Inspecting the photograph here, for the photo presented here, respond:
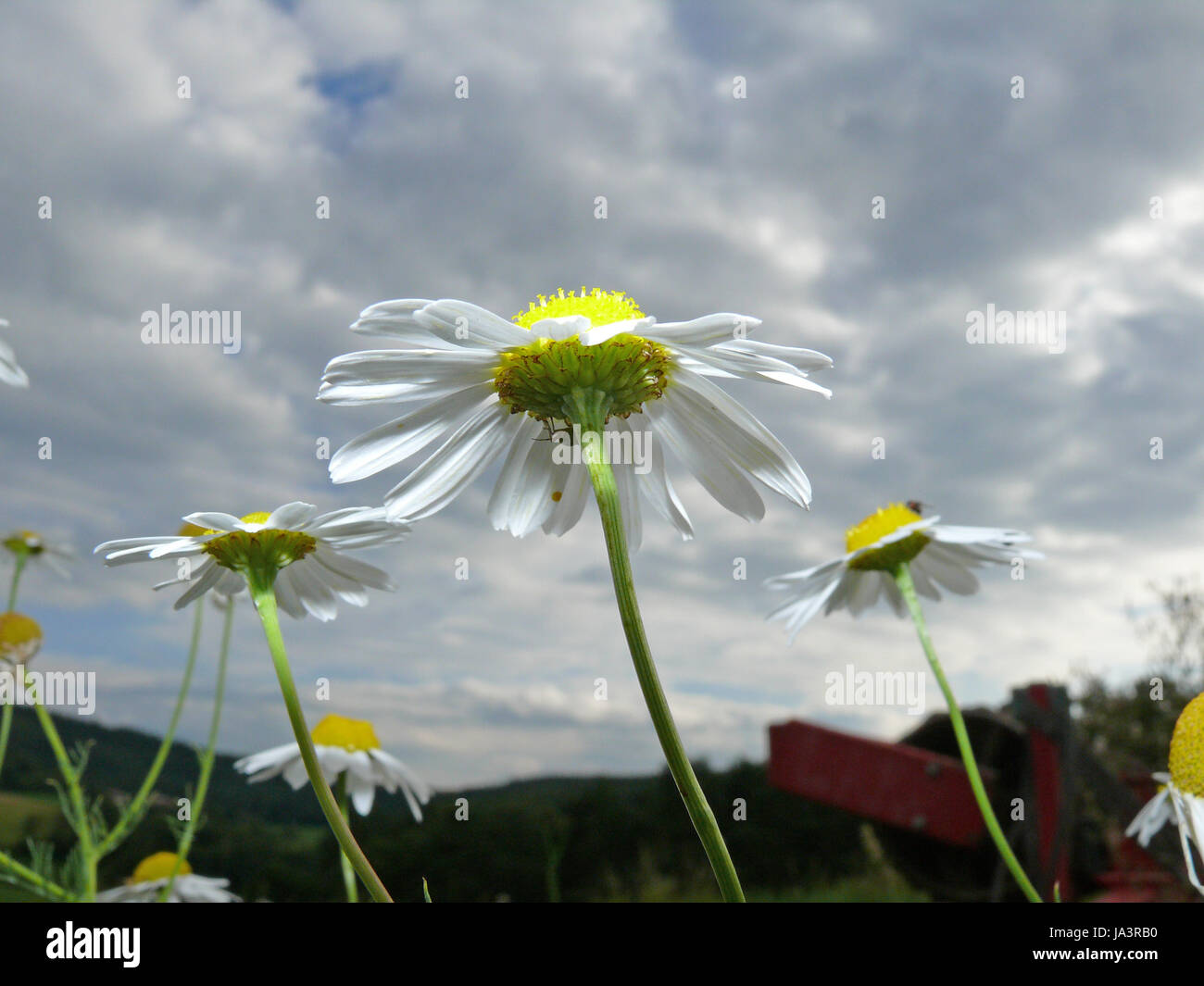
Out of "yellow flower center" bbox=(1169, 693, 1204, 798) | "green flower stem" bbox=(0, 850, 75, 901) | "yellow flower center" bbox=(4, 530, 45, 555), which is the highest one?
"yellow flower center" bbox=(4, 530, 45, 555)

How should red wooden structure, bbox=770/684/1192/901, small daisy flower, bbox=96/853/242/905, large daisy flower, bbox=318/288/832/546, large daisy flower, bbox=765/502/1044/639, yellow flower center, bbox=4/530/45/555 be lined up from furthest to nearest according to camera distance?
red wooden structure, bbox=770/684/1192/901 < yellow flower center, bbox=4/530/45/555 < small daisy flower, bbox=96/853/242/905 < large daisy flower, bbox=765/502/1044/639 < large daisy flower, bbox=318/288/832/546

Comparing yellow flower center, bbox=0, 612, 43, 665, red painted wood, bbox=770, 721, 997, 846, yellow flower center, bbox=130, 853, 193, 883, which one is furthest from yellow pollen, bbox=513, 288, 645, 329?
red painted wood, bbox=770, 721, 997, 846

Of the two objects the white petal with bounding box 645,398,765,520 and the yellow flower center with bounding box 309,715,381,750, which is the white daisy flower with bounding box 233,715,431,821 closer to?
the yellow flower center with bounding box 309,715,381,750

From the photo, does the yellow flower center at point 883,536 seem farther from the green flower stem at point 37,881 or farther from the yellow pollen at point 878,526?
the green flower stem at point 37,881

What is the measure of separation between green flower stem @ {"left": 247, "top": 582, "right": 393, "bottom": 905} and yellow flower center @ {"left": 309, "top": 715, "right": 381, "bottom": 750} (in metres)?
0.98

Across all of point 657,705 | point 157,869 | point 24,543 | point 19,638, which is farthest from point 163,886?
point 657,705

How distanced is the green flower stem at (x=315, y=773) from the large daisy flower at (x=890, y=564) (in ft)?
2.88

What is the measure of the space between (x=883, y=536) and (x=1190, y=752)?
69 centimetres

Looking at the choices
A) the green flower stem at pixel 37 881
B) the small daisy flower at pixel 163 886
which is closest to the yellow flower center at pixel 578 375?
the green flower stem at pixel 37 881

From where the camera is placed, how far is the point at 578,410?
74cm

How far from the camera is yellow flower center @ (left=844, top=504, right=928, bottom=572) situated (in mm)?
1390

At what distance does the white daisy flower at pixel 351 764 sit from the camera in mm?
1555
